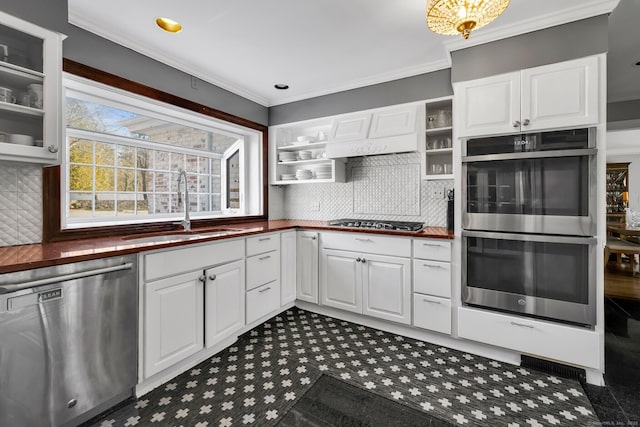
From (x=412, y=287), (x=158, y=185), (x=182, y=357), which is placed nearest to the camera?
(x=182, y=357)

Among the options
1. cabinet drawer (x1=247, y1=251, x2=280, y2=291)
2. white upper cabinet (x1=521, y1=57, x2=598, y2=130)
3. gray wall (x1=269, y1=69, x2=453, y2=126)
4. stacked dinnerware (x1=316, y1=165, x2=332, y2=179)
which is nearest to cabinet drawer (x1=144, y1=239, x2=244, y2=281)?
cabinet drawer (x1=247, y1=251, x2=280, y2=291)

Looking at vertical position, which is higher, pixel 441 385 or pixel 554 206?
pixel 554 206

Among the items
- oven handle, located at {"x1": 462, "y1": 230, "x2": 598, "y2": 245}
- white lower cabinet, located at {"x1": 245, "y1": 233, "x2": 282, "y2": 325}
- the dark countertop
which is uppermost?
oven handle, located at {"x1": 462, "y1": 230, "x2": 598, "y2": 245}

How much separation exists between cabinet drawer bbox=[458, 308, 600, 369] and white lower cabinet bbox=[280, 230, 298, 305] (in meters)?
1.62

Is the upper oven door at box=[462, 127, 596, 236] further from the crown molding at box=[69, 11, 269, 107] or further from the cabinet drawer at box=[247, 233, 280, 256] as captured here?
the crown molding at box=[69, 11, 269, 107]

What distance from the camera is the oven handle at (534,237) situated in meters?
1.95

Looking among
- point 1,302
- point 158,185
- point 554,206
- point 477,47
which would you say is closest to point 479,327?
point 554,206

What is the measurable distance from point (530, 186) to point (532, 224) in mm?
273

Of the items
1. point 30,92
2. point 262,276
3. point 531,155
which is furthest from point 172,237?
point 531,155

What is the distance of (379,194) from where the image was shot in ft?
10.9

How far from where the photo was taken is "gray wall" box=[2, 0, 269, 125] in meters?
1.60

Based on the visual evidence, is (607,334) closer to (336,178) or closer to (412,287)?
(412,287)

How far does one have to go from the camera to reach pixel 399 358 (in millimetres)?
2268

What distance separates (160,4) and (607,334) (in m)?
4.38
